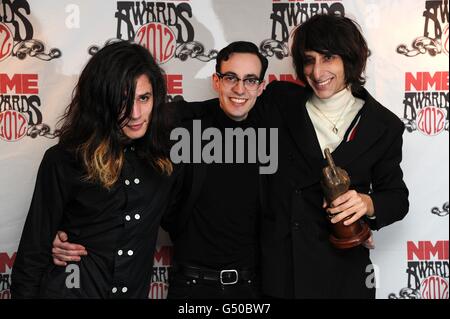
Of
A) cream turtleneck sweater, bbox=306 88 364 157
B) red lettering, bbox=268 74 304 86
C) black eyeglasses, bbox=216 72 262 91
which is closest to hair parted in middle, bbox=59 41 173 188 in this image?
black eyeglasses, bbox=216 72 262 91

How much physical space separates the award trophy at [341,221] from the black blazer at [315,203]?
80 mm

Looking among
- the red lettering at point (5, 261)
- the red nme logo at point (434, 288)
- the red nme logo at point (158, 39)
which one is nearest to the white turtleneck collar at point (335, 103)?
the red nme logo at point (158, 39)

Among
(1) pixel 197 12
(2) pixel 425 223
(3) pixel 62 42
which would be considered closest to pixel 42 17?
(3) pixel 62 42

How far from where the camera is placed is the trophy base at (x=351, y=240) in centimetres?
181

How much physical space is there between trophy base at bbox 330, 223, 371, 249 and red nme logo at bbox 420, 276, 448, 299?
0.81 m

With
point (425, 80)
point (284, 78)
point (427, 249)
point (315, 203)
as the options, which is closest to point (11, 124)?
point (284, 78)

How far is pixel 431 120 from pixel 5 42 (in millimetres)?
1784

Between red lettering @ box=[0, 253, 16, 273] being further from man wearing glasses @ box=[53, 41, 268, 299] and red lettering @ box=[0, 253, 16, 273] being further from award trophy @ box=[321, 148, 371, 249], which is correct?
award trophy @ box=[321, 148, 371, 249]

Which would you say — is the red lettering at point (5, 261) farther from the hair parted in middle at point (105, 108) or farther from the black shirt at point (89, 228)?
the hair parted in middle at point (105, 108)

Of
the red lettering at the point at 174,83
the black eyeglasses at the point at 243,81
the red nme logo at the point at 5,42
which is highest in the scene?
the red nme logo at the point at 5,42

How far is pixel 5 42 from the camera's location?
230 cm

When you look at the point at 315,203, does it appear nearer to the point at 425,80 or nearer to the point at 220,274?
the point at 220,274

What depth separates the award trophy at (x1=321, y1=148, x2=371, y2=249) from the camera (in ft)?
5.64
